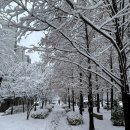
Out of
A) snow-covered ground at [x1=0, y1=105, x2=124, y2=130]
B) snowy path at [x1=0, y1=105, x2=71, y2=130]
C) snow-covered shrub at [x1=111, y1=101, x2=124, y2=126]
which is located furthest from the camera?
snowy path at [x1=0, y1=105, x2=71, y2=130]

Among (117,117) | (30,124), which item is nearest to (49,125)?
(30,124)

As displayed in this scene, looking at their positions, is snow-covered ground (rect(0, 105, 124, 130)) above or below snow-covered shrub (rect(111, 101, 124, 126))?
below

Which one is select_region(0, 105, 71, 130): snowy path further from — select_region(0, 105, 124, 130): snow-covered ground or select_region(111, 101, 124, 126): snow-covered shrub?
select_region(111, 101, 124, 126): snow-covered shrub

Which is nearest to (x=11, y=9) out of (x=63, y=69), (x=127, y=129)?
(x=127, y=129)

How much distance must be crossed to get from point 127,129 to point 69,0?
3.93 m

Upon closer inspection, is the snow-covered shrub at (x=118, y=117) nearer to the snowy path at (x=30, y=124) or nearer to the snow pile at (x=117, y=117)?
the snow pile at (x=117, y=117)

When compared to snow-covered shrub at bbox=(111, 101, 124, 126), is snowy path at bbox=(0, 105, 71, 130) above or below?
below

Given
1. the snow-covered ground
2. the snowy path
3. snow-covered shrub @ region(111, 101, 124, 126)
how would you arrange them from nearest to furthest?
1. the snow-covered ground
2. snow-covered shrub @ region(111, 101, 124, 126)
3. the snowy path

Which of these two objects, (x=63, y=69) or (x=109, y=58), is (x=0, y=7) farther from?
(x=109, y=58)

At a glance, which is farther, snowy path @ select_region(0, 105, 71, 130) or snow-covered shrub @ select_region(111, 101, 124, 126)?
snowy path @ select_region(0, 105, 71, 130)

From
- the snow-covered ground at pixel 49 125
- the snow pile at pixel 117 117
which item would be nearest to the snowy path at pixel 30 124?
the snow-covered ground at pixel 49 125

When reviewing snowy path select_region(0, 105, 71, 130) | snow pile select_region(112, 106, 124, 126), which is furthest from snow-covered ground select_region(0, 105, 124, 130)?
snow pile select_region(112, 106, 124, 126)

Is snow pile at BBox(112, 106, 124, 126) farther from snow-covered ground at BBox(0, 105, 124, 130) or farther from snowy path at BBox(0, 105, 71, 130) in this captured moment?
snowy path at BBox(0, 105, 71, 130)

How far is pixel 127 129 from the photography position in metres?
6.01
